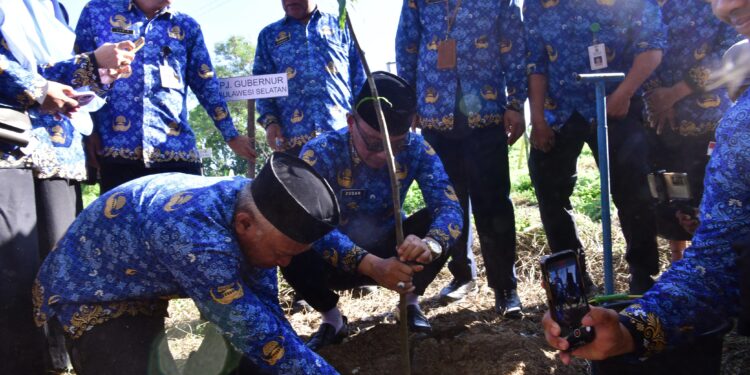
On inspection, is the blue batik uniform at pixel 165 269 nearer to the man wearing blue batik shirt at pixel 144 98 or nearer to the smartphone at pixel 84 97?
the smartphone at pixel 84 97

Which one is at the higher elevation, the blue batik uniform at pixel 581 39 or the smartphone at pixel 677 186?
the blue batik uniform at pixel 581 39

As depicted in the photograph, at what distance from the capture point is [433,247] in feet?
9.05

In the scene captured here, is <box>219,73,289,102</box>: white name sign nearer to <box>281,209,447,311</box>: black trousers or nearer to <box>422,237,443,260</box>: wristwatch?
<box>281,209,447,311</box>: black trousers

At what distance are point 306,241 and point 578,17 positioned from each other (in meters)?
2.19

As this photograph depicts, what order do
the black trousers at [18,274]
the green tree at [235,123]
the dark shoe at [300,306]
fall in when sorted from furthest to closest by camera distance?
the green tree at [235,123], the dark shoe at [300,306], the black trousers at [18,274]

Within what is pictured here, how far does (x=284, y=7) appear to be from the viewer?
13.2 feet

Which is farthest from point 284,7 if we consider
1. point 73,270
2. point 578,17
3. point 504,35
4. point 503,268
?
point 73,270

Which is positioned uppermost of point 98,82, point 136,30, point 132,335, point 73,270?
point 136,30

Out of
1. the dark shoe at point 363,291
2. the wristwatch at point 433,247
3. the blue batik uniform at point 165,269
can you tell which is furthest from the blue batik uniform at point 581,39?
the blue batik uniform at point 165,269

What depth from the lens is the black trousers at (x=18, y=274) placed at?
7.49 ft

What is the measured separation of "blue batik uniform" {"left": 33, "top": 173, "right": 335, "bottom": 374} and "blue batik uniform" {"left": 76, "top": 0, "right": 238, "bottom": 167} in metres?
1.12

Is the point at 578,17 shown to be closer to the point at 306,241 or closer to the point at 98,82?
the point at 306,241

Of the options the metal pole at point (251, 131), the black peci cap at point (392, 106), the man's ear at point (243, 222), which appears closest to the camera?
the man's ear at point (243, 222)

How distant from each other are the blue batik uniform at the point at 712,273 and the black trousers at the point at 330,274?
1.51 m
